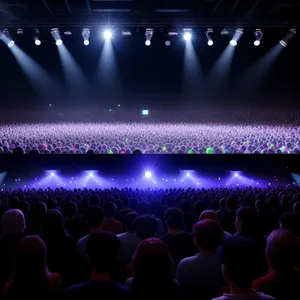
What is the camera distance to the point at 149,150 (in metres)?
16.1

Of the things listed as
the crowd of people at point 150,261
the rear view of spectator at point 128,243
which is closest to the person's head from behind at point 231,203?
the crowd of people at point 150,261

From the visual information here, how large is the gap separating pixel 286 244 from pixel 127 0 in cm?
1097

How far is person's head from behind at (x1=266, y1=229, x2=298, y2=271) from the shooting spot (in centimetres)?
239

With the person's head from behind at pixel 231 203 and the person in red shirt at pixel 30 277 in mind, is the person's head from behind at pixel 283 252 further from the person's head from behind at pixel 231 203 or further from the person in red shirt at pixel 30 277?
the person's head from behind at pixel 231 203

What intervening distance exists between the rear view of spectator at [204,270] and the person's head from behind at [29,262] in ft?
3.30

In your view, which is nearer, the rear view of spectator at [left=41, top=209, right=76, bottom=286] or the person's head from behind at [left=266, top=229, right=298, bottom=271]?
the person's head from behind at [left=266, top=229, right=298, bottom=271]

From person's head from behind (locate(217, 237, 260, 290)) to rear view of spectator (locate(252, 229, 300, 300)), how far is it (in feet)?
1.36

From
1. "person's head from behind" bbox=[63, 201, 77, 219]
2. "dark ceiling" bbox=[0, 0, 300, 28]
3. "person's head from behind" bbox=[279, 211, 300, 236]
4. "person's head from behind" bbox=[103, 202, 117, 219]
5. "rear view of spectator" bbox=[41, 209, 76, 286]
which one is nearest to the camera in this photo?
"rear view of spectator" bbox=[41, 209, 76, 286]

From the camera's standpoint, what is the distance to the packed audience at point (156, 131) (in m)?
16.3

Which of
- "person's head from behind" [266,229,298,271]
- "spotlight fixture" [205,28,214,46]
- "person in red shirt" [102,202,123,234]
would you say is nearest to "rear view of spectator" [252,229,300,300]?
"person's head from behind" [266,229,298,271]

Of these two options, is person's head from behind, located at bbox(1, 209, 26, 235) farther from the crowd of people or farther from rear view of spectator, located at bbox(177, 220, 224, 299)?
rear view of spectator, located at bbox(177, 220, 224, 299)

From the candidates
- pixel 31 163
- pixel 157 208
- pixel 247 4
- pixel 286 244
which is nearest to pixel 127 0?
pixel 247 4

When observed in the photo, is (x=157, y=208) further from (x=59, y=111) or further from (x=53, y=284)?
(x=59, y=111)

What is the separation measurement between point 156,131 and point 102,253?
15524 millimetres
